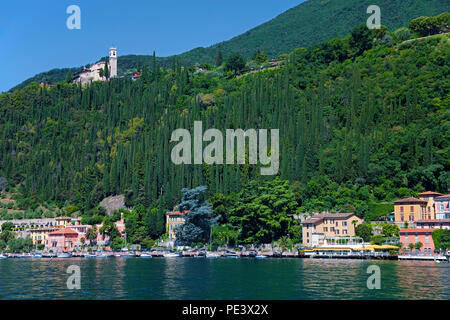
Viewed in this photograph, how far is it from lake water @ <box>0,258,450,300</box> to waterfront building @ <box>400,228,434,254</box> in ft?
35.8

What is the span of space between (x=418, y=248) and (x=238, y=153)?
36814 mm

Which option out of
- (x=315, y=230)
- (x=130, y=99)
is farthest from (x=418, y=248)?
(x=130, y=99)

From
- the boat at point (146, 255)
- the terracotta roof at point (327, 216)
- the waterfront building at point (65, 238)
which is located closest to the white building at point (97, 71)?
the waterfront building at point (65, 238)

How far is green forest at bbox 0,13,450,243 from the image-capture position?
8594cm

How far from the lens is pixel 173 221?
3871 inches

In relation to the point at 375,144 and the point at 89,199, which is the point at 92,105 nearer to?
the point at 89,199

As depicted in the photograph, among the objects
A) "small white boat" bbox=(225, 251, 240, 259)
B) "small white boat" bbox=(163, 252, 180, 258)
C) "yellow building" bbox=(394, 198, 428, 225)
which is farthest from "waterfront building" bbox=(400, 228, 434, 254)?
"small white boat" bbox=(163, 252, 180, 258)

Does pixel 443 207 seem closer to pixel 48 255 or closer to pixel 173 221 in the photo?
pixel 173 221

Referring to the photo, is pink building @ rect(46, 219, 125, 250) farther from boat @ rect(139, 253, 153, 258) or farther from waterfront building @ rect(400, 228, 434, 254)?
waterfront building @ rect(400, 228, 434, 254)

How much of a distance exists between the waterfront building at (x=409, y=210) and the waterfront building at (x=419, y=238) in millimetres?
2009

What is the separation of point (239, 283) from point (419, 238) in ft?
117

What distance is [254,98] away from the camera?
4675 inches

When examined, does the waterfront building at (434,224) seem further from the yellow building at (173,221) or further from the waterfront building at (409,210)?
the yellow building at (173,221)

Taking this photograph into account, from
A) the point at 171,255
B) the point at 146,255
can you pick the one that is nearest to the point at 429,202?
the point at 171,255
